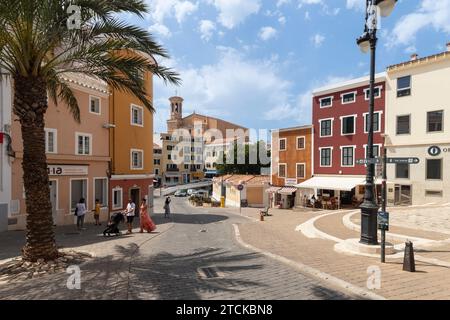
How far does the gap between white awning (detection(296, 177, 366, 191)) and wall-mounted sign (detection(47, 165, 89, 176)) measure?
20.1m

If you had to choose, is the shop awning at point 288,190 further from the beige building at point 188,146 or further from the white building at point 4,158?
the beige building at point 188,146

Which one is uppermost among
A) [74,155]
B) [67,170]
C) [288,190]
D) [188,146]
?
[188,146]

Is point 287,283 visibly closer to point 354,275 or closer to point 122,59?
point 354,275

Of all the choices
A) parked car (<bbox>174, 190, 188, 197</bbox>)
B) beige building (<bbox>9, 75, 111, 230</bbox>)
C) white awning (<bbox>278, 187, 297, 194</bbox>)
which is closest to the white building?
beige building (<bbox>9, 75, 111, 230</bbox>)

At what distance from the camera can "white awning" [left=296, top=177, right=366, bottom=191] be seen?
2875 cm

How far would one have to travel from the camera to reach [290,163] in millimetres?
38188

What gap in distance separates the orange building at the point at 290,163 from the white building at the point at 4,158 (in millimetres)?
26784

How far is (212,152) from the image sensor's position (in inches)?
3413

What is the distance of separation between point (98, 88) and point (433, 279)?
66.3 ft

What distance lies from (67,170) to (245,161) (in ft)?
156

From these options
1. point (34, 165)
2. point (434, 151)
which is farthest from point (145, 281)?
point (434, 151)

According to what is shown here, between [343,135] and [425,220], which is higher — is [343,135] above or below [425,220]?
above

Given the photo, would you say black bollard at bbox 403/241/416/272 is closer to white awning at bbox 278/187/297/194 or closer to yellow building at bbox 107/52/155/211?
yellow building at bbox 107/52/155/211

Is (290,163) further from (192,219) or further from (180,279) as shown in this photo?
(180,279)
